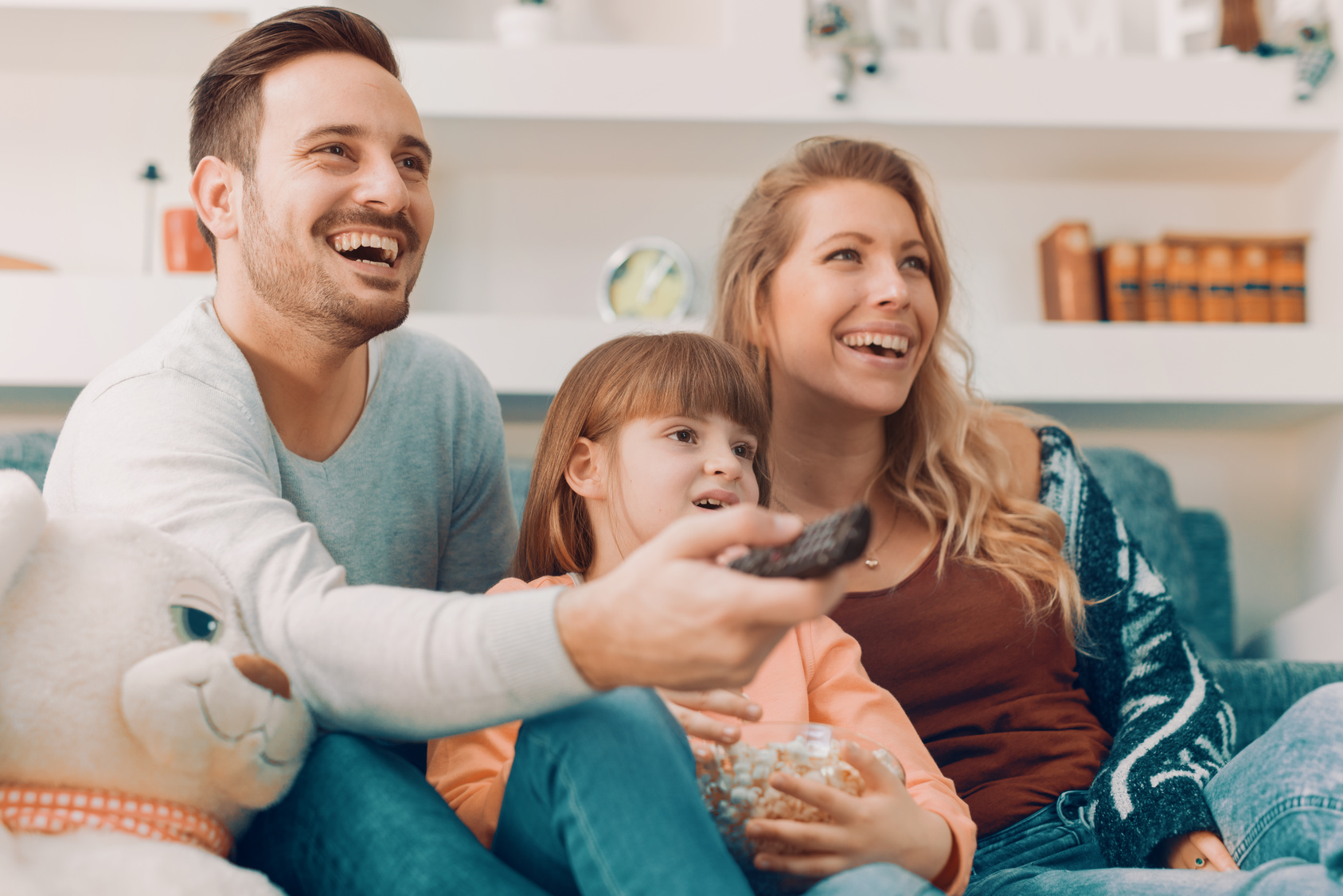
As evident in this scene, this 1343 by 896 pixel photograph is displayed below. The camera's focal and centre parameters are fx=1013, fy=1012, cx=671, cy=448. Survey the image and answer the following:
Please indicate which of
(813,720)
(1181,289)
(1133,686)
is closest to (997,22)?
(1181,289)

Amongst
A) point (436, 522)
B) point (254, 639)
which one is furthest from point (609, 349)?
point (254, 639)

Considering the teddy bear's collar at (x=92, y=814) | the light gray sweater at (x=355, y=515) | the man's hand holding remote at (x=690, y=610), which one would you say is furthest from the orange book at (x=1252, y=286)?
the teddy bear's collar at (x=92, y=814)

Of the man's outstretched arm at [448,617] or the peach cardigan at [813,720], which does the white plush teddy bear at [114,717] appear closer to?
the man's outstretched arm at [448,617]

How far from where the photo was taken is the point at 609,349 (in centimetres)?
121

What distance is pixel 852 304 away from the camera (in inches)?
53.6

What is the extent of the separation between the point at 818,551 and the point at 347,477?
0.73 metres

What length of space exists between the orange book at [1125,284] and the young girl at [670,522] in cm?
146

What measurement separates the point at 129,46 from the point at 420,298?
0.81 m

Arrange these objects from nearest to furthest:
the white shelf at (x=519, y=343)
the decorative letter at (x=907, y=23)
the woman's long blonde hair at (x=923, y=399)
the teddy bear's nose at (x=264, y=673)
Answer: the teddy bear's nose at (x=264, y=673)
the woman's long blonde hair at (x=923, y=399)
the white shelf at (x=519, y=343)
the decorative letter at (x=907, y=23)

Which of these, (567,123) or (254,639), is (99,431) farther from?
(567,123)

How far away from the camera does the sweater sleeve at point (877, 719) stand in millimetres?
854

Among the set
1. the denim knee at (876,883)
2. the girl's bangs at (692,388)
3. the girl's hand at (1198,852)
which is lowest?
the girl's hand at (1198,852)

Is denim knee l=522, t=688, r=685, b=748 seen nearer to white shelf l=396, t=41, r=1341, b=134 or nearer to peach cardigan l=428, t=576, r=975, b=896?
peach cardigan l=428, t=576, r=975, b=896

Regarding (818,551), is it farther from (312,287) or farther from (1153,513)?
(1153,513)
